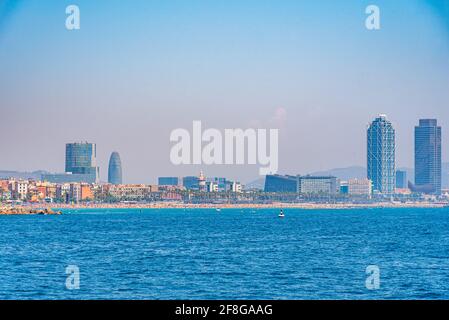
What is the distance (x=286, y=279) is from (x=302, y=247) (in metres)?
24.1

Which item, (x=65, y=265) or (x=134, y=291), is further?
(x=65, y=265)

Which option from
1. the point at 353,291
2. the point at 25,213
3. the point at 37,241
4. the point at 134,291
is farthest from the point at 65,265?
the point at 25,213

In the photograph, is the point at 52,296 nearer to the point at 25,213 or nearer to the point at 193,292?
the point at 193,292

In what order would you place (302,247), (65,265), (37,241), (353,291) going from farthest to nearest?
(37,241) → (302,247) → (65,265) → (353,291)

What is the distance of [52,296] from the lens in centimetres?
3347

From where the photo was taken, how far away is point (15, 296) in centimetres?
3347

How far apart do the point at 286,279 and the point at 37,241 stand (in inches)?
1558

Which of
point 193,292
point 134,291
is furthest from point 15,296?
point 193,292

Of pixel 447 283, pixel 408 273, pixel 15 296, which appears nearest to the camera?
pixel 15 296

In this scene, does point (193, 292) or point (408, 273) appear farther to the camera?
point (408, 273)
